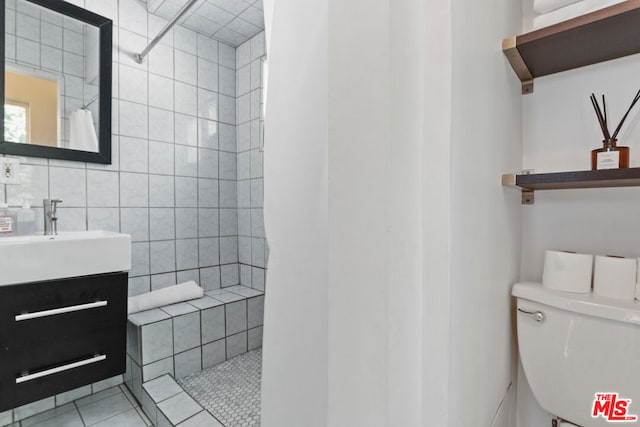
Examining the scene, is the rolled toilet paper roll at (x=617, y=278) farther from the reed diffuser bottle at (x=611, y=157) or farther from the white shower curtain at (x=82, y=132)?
the white shower curtain at (x=82, y=132)

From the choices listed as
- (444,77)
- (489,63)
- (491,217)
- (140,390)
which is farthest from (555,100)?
(140,390)

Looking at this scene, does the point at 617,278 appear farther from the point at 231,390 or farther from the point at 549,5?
the point at 231,390

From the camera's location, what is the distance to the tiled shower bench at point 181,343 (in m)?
1.42

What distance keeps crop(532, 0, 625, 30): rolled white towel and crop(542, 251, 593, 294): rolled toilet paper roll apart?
62 centimetres

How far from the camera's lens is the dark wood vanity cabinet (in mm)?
1095

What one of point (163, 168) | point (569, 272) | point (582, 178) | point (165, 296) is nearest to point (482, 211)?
point (582, 178)

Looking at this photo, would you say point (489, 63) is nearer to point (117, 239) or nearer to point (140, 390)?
point (117, 239)

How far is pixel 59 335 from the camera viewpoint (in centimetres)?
119

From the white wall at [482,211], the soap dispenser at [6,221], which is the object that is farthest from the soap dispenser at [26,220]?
the white wall at [482,211]

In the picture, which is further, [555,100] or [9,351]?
[9,351]

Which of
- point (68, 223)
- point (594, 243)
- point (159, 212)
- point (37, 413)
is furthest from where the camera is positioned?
point (159, 212)

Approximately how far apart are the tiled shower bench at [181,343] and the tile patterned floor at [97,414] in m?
0.05

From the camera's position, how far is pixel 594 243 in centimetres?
92

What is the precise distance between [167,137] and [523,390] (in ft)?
7.26
